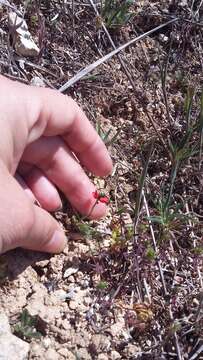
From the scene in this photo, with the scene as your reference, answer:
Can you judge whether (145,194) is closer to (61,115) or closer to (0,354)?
(61,115)

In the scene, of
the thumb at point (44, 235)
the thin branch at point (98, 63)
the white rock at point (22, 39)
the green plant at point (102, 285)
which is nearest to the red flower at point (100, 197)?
the thumb at point (44, 235)

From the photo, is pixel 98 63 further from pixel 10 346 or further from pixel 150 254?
pixel 10 346

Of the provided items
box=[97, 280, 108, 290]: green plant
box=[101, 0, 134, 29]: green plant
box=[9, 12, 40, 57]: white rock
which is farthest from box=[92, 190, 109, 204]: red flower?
box=[101, 0, 134, 29]: green plant

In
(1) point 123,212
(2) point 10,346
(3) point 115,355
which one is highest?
(2) point 10,346

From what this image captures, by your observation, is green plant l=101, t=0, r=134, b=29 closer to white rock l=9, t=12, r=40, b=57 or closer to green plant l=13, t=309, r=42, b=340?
white rock l=9, t=12, r=40, b=57

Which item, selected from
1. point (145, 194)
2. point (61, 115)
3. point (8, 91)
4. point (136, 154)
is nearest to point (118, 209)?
point (145, 194)

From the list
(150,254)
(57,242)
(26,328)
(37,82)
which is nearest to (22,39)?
(37,82)
